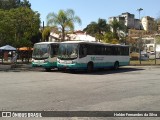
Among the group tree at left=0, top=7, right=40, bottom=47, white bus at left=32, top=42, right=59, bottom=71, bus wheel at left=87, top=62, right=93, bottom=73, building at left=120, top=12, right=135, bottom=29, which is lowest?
bus wheel at left=87, top=62, right=93, bottom=73

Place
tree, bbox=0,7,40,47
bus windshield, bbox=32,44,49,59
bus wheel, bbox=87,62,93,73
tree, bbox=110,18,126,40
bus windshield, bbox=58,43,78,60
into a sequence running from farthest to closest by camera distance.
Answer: tree, bbox=110,18,126,40 → tree, bbox=0,7,40,47 → bus windshield, bbox=32,44,49,59 → bus wheel, bbox=87,62,93,73 → bus windshield, bbox=58,43,78,60

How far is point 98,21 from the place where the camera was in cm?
9638

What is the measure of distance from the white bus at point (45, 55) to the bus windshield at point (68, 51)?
2146mm

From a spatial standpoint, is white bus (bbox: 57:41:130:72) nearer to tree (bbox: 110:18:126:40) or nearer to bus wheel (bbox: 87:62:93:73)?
bus wheel (bbox: 87:62:93:73)

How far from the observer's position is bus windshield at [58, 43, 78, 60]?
2888cm

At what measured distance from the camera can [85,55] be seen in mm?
29656

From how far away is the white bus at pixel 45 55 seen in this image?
3150cm

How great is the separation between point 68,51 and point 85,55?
1.54 meters

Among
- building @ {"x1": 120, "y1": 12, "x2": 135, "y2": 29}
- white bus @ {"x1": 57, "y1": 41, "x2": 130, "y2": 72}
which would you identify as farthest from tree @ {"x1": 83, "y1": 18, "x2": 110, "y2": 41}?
building @ {"x1": 120, "y1": 12, "x2": 135, "y2": 29}

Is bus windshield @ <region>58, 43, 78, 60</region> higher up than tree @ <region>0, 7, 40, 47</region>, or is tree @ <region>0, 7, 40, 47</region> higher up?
tree @ <region>0, 7, 40, 47</region>

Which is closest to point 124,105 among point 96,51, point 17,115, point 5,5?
point 17,115

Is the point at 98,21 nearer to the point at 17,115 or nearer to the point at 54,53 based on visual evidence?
the point at 54,53

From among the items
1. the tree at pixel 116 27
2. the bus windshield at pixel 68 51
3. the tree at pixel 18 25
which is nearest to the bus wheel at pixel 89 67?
the bus windshield at pixel 68 51

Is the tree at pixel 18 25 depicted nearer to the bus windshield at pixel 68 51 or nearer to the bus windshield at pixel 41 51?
the bus windshield at pixel 41 51
